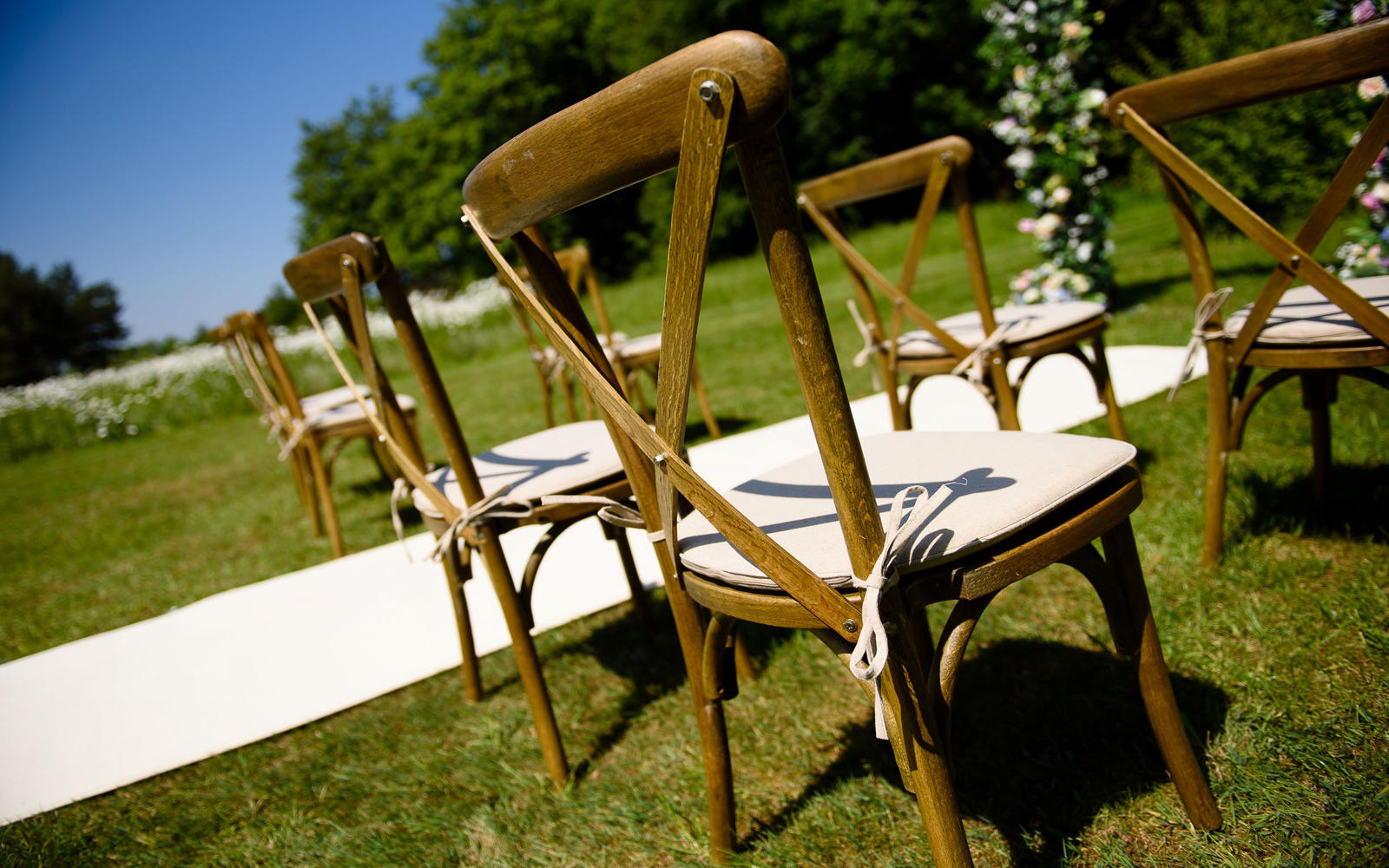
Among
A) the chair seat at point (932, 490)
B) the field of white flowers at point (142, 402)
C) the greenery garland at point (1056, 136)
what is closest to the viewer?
the chair seat at point (932, 490)

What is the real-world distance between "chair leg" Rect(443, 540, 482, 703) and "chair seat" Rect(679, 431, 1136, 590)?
863mm

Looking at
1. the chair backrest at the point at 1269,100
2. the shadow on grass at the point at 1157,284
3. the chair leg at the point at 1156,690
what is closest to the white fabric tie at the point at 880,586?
the chair leg at the point at 1156,690

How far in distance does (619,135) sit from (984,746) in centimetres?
154

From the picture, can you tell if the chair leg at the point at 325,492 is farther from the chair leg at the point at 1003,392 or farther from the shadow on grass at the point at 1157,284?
the shadow on grass at the point at 1157,284

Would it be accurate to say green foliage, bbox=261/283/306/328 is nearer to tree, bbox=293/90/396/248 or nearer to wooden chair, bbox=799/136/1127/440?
tree, bbox=293/90/396/248

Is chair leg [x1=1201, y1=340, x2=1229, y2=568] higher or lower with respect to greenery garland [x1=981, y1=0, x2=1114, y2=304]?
lower

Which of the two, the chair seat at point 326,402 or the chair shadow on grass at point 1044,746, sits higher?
the chair seat at point 326,402

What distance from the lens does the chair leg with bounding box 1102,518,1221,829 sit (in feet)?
4.30

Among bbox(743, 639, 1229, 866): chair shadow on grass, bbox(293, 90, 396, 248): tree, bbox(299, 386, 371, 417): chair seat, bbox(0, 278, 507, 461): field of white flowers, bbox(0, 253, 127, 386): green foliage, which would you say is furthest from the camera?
bbox(293, 90, 396, 248): tree

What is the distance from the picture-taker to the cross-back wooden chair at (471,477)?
5.77 feet

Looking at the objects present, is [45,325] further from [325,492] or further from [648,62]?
[325,492]

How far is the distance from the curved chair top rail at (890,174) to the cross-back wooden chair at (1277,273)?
0.48 meters

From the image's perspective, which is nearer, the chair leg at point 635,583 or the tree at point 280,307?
the chair leg at point 635,583

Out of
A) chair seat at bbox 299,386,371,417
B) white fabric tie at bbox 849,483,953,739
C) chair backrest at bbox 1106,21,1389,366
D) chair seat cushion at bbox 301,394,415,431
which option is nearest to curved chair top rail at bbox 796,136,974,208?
chair backrest at bbox 1106,21,1389,366
